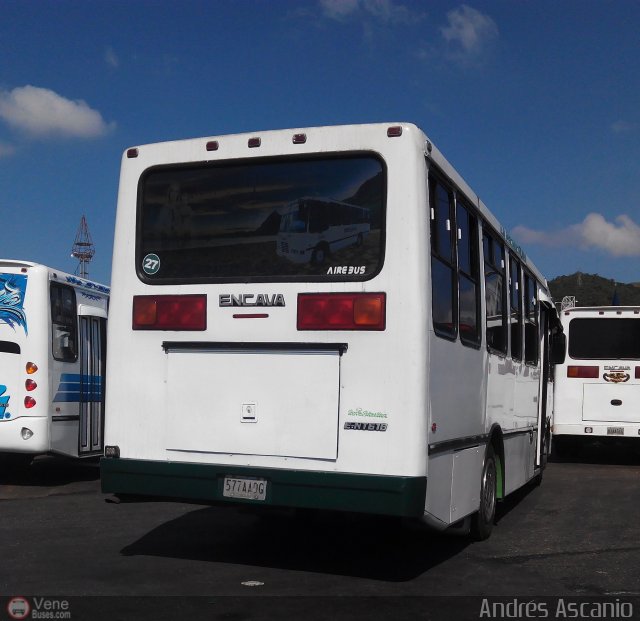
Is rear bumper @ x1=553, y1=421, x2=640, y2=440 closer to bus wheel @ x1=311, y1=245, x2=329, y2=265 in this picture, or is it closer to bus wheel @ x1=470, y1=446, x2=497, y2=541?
bus wheel @ x1=470, y1=446, x2=497, y2=541

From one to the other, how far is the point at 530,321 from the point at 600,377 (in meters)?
5.63

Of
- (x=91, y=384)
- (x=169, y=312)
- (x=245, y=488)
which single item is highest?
(x=169, y=312)

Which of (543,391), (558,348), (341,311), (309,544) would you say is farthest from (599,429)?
(341,311)

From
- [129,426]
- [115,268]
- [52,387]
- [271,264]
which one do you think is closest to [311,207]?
[271,264]

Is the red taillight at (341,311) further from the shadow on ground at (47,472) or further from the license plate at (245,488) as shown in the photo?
the shadow on ground at (47,472)

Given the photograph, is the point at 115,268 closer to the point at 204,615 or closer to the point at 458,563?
the point at 204,615

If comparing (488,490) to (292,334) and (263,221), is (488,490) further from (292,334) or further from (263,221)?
(263,221)

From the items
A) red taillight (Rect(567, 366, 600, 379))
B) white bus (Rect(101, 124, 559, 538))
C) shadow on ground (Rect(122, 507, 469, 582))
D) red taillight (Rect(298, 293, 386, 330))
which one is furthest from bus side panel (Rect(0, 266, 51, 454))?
red taillight (Rect(567, 366, 600, 379))

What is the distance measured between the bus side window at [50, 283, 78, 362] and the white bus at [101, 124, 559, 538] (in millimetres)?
5540

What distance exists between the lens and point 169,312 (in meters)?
6.95

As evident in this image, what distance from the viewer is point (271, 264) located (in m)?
6.71

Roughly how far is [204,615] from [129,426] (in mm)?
1784

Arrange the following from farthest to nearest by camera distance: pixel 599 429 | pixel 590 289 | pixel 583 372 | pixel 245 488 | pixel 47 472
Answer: pixel 590 289, pixel 583 372, pixel 599 429, pixel 47 472, pixel 245 488

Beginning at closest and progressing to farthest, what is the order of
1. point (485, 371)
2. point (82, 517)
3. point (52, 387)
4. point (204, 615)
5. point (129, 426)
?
point (204, 615) → point (129, 426) → point (485, 371) → point (82, 517) → point (52, 387)
